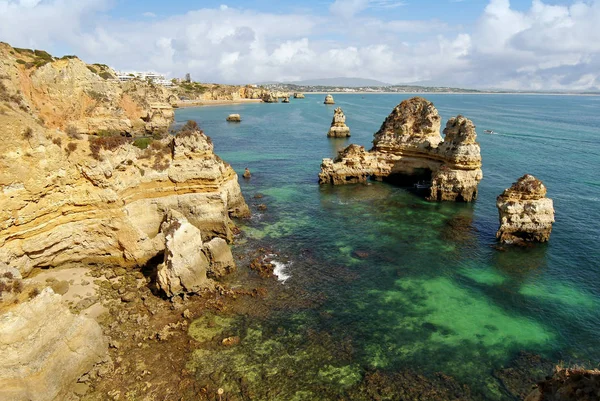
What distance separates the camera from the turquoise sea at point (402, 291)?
19.4 metres

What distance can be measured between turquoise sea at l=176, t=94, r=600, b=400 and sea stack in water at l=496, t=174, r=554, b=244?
5.45 feet

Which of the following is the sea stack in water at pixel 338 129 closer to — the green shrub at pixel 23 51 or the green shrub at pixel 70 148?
the green shrub at pixel 23 51

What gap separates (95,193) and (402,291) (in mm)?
23374

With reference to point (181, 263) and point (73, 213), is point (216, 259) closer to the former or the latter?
point (181, 263)

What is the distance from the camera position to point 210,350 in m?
19.9

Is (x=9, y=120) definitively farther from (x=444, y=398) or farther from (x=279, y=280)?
(x=444, y=398)

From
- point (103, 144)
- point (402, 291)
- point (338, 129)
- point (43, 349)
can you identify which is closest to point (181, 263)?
point (43, 349)

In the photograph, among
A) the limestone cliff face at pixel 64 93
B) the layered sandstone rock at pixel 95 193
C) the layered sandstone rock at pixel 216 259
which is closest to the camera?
the layered sandstone rock at pixel 95 193

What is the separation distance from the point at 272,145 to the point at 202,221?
56.3 metres

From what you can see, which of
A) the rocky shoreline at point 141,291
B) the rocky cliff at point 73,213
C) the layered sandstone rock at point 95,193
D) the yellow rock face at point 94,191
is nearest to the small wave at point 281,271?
the rocky shoreline at point 141,291

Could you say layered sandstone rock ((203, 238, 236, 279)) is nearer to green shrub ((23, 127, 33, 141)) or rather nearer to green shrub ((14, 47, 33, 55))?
green shrub ((23, 127, 33, 141))

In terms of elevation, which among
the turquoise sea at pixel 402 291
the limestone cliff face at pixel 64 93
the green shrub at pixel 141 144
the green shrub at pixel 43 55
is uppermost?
the green shrub at pixel 43 55

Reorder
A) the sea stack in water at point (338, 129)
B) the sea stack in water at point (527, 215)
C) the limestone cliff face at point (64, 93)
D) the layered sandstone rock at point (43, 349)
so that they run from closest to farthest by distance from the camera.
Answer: the layered sandstone rock at point (43, 349)
the sea stack in water at point (527, 215)
the limestone cliff face at point (64, 93)
the sea stack in water at point (338, 129)

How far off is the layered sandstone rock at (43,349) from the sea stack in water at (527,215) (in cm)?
3535
